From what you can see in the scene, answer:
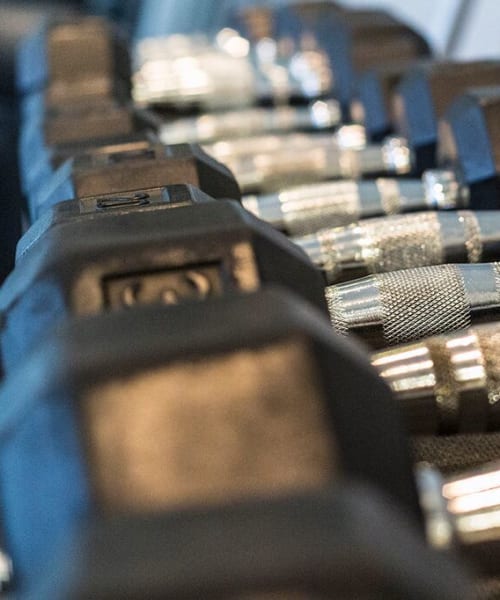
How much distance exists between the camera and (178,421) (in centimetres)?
27

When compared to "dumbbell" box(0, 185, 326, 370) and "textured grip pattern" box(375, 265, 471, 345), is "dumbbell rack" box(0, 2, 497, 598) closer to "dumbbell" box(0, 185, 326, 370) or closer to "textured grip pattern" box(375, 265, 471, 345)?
"dumbbell" box(0, 185, 326, 370)

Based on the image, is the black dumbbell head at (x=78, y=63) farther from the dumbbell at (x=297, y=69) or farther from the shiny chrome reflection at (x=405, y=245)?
the shiny chrome reflection at (x=405, y=245)

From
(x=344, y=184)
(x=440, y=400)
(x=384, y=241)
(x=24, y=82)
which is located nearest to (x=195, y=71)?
(x=24, y=82)

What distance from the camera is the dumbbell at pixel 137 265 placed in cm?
34

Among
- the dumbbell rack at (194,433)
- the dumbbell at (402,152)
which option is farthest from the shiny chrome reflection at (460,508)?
the dumbbell at (402,152)

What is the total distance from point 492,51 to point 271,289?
1021 millimetres

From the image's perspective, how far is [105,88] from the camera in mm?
942

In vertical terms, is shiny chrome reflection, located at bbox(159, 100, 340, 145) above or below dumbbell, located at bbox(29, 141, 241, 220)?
above

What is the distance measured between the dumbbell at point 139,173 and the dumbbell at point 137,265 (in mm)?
130

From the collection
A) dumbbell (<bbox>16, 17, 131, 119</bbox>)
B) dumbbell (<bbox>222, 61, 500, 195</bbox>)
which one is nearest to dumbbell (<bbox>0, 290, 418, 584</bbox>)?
dumbbell (<bbox>222, 61, 500, 195</bbox>)

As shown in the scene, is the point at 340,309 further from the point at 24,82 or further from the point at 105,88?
the point at 24,82

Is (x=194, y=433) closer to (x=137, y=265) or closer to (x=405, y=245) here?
(x=137, y=265)

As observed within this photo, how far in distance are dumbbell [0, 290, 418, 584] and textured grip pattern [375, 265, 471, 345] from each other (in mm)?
208

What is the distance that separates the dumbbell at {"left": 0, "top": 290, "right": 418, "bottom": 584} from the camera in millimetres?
269
